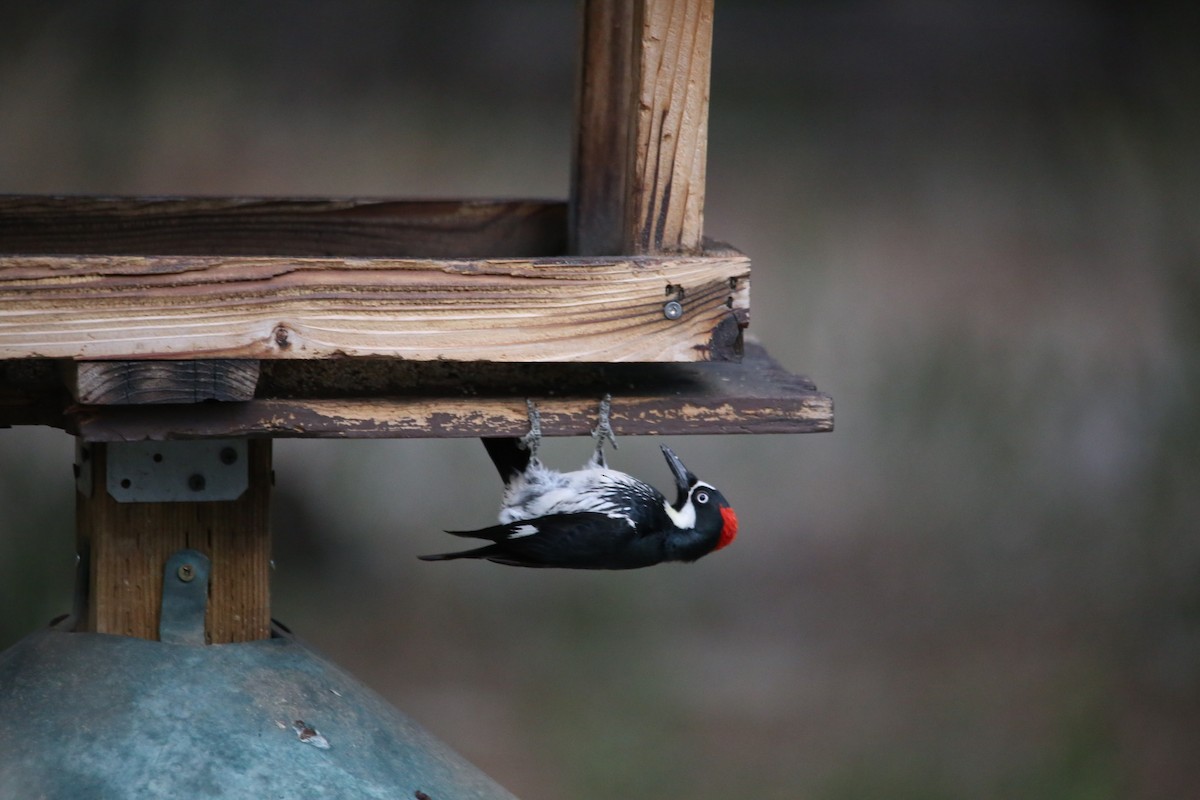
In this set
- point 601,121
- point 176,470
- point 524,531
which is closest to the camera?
point 176,470

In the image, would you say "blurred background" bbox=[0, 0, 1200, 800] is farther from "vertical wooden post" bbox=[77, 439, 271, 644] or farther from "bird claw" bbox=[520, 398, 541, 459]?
"bird claw" bbox=[520, 398, 541, 459]

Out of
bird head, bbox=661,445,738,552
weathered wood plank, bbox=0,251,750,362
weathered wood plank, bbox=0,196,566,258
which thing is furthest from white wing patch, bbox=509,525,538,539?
weathered wood plank, bbox=0,196,566,258

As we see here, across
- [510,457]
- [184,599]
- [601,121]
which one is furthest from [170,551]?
[601,121]

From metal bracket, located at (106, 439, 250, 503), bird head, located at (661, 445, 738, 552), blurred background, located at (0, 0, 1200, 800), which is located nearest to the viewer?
metal bracket, located at (106, 439, 250, 503)

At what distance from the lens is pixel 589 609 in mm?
4109

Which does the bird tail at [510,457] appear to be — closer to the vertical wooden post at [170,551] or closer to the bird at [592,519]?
the bird at [592,519]

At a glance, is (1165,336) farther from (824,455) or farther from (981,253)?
(824,455)

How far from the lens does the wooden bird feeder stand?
1746 millimetres

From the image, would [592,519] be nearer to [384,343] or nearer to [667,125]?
[384,343]

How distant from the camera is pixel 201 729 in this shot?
1913 mm

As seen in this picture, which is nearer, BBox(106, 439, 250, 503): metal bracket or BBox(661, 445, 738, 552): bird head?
BBox(106, 439, 250, 503): metal bracket

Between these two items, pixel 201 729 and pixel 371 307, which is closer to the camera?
pixel 371 307

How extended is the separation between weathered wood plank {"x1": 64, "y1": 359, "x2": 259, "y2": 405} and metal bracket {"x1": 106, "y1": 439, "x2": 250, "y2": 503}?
273 millimetres

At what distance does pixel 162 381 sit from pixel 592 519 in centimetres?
70
